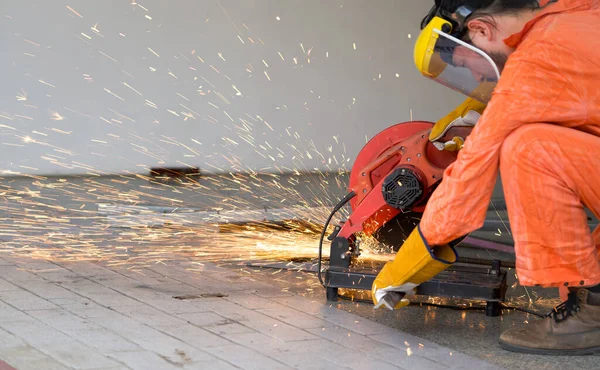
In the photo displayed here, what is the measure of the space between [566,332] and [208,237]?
123 inches

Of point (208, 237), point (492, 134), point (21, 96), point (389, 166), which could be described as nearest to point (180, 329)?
point (389, 166)

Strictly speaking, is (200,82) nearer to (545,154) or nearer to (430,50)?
(430,50)

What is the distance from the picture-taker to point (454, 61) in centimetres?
334

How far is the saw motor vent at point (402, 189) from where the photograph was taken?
3.66 meters

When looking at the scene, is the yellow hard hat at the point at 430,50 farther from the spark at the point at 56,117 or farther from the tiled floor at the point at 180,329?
the spark at the point at 56,117

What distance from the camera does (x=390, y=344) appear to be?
10.8 ft

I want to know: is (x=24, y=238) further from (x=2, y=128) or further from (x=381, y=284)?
(x=2, y=128)

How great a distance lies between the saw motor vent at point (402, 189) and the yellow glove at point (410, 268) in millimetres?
350

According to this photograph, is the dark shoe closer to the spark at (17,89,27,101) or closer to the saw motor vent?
the saw motor vent

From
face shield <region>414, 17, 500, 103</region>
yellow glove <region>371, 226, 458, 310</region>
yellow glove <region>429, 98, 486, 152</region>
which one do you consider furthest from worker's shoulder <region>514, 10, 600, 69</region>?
yellow glove <region>371, 226, 458, 310</region>

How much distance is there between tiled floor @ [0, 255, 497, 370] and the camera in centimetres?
296

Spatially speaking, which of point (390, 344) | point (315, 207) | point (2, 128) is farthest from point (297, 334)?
point (2, 128)

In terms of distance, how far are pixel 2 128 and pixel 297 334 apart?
21.8ft

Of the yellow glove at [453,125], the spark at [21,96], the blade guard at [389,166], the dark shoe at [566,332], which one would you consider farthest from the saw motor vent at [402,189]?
the spark at [21,96]
